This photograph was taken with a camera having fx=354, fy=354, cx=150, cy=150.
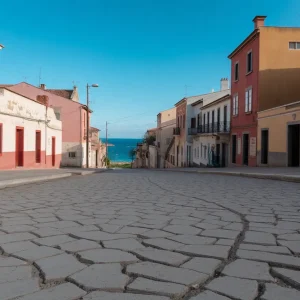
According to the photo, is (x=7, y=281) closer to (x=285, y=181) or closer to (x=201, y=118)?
(x=285, y=181)

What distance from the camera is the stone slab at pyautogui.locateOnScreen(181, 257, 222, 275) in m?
2.86

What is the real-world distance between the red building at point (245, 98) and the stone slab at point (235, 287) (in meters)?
21.3

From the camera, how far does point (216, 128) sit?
31656 millimetres

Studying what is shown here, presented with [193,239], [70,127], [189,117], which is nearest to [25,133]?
[70,127]

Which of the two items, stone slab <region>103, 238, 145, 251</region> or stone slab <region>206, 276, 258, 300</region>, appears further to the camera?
stone slab <region>103, 238, 145, 251</region>

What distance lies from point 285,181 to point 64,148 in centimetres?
3133

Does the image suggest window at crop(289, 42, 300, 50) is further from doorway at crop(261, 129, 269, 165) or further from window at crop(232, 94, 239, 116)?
doorway at crop(261, 129, 269, 165)

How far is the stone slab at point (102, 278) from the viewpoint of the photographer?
8.29 ft

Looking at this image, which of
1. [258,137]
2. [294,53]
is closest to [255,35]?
[294,53]

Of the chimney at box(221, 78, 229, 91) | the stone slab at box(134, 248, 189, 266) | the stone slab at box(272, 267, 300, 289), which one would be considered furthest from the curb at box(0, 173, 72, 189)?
the chimney at box(221, 78, 229, 91)

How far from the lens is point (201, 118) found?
3800 centimetres

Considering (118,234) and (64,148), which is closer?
(118,234)

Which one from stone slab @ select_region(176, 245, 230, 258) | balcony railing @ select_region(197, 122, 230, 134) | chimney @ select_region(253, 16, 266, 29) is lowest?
stone slab @ select_region(176, 245, 230, 258)

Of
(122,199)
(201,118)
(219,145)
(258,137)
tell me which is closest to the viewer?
(122,199)
